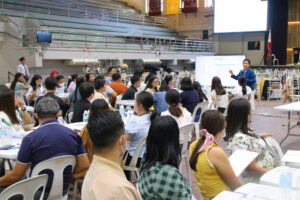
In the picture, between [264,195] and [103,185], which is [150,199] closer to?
[103,185]

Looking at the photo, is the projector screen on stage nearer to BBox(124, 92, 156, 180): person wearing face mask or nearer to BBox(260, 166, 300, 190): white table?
BBox(124, 92, 156, 180): person wearing face mask

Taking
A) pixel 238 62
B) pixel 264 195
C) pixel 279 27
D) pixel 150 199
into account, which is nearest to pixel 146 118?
pixel 150 199

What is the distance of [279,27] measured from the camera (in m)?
17.5

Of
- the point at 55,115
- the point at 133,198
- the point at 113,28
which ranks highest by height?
the point at 113,28

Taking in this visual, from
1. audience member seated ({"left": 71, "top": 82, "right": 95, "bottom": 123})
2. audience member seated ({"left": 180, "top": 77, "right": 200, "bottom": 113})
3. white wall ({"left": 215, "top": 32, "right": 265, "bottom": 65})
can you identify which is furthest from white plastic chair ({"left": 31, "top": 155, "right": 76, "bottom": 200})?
white wall ({"left": 215, "top": 32, "right": 265, "bottom": 65})

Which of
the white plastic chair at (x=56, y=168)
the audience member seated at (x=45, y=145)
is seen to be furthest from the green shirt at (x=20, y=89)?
the white plastic chair at (x=56, y=168)

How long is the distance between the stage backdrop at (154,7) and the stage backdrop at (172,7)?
25.0 inches

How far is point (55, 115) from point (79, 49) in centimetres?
1009

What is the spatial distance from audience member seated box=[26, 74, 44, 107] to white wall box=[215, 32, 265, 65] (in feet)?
50.2

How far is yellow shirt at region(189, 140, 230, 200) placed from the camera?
6.98 ft

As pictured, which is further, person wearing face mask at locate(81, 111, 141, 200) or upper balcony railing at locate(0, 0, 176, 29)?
upper balcony railing at locate(0, 0, 176, 29)

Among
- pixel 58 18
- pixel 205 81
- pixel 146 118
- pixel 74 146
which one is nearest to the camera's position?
pixel 74 146

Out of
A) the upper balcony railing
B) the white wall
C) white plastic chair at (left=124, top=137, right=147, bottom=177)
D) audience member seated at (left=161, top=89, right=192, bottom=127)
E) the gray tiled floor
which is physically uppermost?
the upper balcony railing

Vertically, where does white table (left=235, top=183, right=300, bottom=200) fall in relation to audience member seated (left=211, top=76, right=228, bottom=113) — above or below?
below
